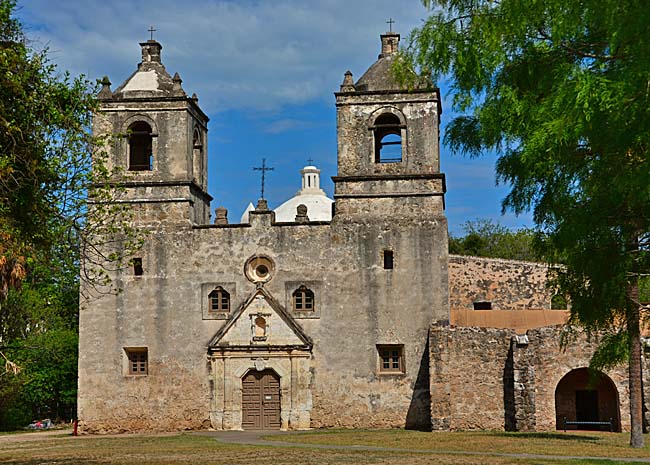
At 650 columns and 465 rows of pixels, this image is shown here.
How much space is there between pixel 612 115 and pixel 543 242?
3673 mm

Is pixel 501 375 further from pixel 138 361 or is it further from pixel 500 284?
pixel 138 361

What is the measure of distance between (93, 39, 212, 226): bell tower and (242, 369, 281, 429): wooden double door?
5454 mm

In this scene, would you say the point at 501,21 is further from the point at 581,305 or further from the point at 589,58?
the point at 581,305

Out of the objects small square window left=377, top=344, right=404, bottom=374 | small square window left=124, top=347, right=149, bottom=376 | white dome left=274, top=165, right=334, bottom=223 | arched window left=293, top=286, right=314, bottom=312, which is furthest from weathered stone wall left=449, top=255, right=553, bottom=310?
white dome left=274, top=165, right=334, bottom=223

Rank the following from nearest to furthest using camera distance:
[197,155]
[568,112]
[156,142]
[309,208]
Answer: [568,112] < [156,142] < [197,155] < [309,208]

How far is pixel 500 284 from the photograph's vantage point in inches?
1379

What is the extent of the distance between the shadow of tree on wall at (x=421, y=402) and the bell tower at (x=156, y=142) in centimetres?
865

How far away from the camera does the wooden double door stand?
28.8 meters

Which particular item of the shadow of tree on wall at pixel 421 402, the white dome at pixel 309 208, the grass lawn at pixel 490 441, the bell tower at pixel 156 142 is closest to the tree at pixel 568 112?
the grass lawn at pixel 490 441

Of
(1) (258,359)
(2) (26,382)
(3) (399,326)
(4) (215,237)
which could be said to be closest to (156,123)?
(4) (215,237)

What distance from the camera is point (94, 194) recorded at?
16.0 meters

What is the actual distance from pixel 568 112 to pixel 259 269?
66.6 ft

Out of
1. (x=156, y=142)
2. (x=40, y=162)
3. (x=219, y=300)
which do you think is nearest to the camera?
(x=40, y=162)

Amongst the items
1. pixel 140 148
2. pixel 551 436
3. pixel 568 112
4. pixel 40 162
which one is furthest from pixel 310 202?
pixel 568 112
